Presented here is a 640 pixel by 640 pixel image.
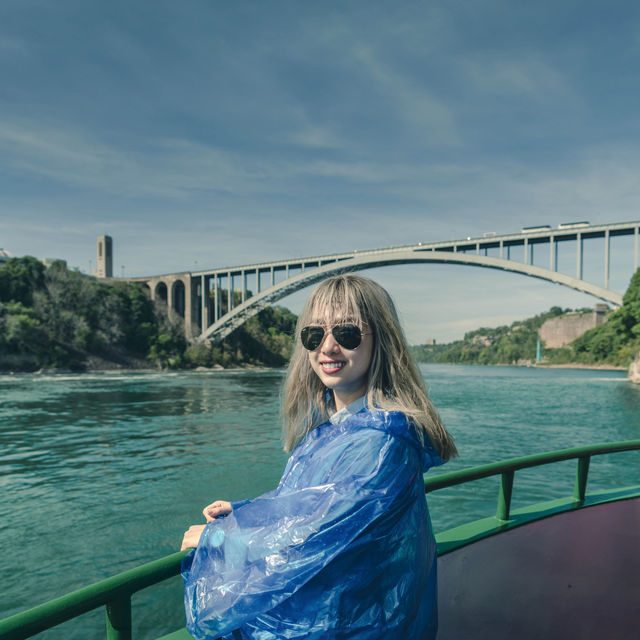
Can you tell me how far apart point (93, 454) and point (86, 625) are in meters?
4.84

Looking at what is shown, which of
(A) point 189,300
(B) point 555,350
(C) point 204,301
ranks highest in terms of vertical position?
(A) point 189,300

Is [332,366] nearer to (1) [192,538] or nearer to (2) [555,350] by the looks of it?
(1) [192,538]

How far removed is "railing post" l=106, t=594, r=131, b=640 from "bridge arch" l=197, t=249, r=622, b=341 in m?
16.9

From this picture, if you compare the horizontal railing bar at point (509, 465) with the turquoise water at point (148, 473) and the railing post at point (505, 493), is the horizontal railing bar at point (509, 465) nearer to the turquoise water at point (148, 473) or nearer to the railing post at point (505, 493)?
the railing post at point (505, 493)

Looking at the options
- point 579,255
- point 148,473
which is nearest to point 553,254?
point 579,255

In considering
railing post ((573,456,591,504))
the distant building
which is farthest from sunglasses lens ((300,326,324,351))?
the distant building

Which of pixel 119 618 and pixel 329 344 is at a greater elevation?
pixel 329 344

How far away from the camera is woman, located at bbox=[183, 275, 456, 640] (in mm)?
628

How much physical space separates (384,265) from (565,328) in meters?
52.6

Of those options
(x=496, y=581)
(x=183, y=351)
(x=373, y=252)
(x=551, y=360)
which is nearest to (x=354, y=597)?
(x=496, y=581)

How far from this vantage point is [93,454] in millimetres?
7523

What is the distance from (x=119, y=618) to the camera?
75cm

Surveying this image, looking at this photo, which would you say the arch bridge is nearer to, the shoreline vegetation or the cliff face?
the shoreline vegetation

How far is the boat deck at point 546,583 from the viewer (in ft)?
4.21
